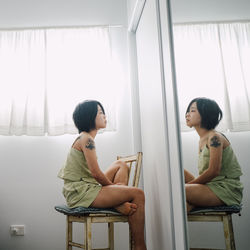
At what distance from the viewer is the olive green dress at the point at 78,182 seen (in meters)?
2.25

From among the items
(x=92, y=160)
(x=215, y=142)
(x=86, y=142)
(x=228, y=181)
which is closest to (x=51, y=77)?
(x=86, y=142)

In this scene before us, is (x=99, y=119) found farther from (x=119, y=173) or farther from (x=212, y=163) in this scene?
(x=212, y=163)

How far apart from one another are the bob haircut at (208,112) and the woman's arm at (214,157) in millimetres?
50

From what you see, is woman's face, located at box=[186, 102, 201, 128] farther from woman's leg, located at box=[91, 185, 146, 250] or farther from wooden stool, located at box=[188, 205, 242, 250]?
woman's leg, located at box=[91, 185, 146, 250]

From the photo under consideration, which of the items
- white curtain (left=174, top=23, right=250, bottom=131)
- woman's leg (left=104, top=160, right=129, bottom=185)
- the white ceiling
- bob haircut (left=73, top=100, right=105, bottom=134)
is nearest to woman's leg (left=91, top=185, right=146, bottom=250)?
woman's leg (left=104, top=160, right=129, bottom=185)

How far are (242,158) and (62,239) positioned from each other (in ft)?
7.82

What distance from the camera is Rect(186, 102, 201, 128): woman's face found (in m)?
1.44

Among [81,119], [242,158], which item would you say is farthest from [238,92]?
[81,119]

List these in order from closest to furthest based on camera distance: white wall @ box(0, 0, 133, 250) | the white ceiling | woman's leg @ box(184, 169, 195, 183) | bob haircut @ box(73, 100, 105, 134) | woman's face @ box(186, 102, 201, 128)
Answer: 1. woman's face @ box(186, 102, 201, 128)
2. woman's leg @ box(184, 169, 195, 183)
3. bob haircut @ box(73, 100, 105, 134)
4. white wall @ box(0, 0, 133, 250)
5. the white ceiling

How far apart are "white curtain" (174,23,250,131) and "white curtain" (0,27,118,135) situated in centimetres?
165

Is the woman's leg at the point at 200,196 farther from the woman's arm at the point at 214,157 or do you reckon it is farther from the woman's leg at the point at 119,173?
the woman's leg at the point at 119,173

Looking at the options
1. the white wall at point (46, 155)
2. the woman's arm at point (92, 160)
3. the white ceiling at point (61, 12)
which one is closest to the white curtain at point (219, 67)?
the woman's arm at point (92, 160)

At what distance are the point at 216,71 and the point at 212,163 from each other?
14.3 inches

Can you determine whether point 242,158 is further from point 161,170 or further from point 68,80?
point 68,80
